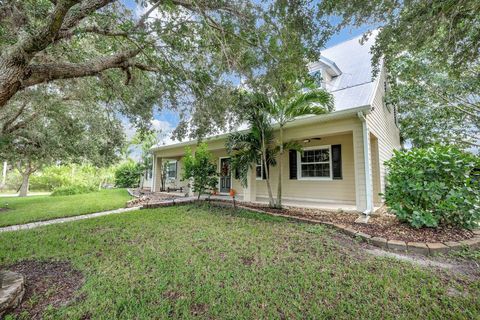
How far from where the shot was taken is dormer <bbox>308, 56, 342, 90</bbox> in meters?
8.42

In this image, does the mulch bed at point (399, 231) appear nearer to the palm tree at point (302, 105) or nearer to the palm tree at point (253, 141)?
the palm tree at point (253, 141)

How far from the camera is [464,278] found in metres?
2.75

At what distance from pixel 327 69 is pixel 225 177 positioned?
283 inches

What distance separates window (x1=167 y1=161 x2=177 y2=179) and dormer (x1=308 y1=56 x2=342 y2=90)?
36.6 feet

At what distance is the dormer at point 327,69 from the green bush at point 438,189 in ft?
16.0

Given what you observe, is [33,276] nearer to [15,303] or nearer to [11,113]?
[15,303]

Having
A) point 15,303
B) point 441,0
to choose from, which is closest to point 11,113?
point 15,303

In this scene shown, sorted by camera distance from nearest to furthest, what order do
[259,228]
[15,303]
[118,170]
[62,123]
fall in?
[15,303] < [259,228] < [62,123] < [118,170]

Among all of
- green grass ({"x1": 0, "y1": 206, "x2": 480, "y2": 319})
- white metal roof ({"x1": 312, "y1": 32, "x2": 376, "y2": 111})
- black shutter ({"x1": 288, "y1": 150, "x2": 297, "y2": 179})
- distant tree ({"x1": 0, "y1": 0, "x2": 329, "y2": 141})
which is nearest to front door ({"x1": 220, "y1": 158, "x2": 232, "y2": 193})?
black shutter ({"x1": 288, "y1": 150, "x2": 297, "y2": 179})

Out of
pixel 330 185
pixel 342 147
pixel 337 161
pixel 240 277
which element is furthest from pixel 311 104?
pixel 240 277

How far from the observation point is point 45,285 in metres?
2.63

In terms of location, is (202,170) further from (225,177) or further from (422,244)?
(422,244)

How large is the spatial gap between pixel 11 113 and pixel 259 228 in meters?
10.0

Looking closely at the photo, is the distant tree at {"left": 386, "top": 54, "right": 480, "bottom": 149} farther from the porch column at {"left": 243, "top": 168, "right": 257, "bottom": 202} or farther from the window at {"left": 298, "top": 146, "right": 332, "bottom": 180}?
the porch column at {"left": 243, "top": 168, "right": 257, "bottom": 202}
